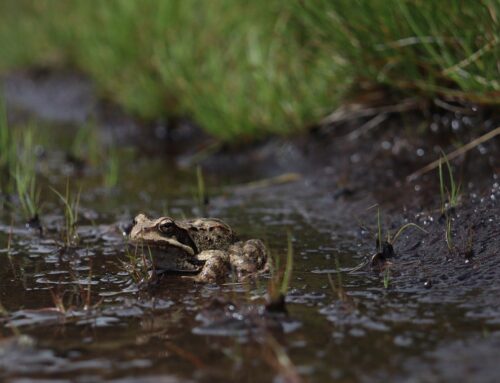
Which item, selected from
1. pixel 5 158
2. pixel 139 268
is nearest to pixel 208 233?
pixel 139 268

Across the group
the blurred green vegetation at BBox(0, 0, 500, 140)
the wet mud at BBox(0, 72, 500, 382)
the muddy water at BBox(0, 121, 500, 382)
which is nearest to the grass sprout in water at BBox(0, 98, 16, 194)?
the wet mud at BBox(0, 72, 500, 382)

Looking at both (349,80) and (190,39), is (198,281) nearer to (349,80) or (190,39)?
(349,80)

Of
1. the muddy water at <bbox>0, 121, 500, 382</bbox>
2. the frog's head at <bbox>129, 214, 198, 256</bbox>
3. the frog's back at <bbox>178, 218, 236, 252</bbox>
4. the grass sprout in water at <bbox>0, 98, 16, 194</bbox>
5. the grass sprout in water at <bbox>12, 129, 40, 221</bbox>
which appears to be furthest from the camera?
the grass sprout in water at <bbox>0, 98, 16, 194</bbox>

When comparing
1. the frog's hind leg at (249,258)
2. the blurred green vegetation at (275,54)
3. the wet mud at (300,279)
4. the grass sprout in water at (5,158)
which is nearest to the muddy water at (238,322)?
the wet mud at (300,279)

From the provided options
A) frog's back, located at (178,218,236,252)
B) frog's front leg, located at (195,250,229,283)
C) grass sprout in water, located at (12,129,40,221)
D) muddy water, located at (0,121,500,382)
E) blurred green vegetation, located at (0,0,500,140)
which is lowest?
muddy water, located at (0,121,500,382)

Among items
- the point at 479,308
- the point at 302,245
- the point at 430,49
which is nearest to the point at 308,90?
the point at 430,49

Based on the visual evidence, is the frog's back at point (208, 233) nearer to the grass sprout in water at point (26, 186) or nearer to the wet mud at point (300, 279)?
the wet mud at point (300, 279)

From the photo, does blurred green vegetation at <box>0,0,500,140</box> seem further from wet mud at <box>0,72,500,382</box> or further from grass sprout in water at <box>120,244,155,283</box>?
grass sprout in water at <box>120,244,155,283</box>
